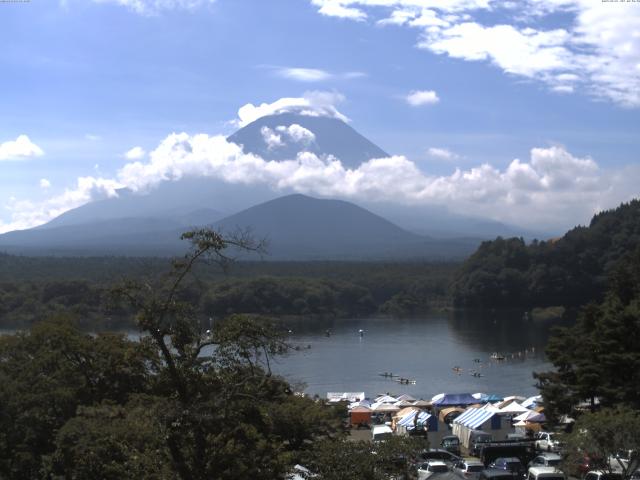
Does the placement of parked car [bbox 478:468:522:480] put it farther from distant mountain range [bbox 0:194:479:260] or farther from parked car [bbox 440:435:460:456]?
distant mountain range [bbox 0:194:479:260]

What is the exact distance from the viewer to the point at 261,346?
172 inches

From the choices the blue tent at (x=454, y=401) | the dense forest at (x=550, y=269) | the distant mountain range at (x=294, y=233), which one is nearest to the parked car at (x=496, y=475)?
the blue tent at (x=454, y=401)

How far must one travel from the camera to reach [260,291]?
46.9 meters

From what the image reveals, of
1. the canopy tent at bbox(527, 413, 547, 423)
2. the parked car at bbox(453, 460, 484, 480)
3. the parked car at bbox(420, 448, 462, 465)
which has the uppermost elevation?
the parked car at bbox(453, 460, 484, 480)

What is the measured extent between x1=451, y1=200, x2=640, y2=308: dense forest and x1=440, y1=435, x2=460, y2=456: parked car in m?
34.9

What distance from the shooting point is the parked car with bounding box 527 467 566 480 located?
9.56m

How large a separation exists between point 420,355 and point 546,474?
23185 mm

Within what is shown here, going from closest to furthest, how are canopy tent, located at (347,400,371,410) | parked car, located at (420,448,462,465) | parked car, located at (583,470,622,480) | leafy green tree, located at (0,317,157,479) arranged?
leafy green tree, located at (0,317,157,479) < parked car, located at (583,470,622,480) < parked car, located at (420,448,462,465) < canopy tent, located at (347,400,371,410)

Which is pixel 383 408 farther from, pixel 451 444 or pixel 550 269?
pixel 550 269

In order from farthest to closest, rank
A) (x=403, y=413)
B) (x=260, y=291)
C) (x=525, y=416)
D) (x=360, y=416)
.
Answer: (x=260, y=291)
(x=360, y=416)
(x=403, y=413)
(x=525, y=416)

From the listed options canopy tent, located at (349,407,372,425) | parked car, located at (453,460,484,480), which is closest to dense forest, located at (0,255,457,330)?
canopy tent, located at (349,407,372,425)

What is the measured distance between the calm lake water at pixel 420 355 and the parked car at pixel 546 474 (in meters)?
9.65

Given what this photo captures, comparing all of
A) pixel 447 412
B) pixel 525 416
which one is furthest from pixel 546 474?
pixel 447 412

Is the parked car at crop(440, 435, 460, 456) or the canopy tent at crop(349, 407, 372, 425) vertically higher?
the parked car at crop(440, 435, 460, 456)
